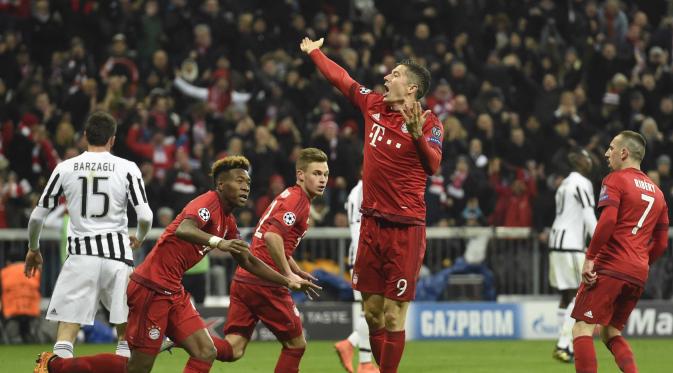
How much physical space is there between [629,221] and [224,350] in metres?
3.40

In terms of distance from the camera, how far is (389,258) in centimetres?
1000

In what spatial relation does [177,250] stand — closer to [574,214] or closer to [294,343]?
[294,343]

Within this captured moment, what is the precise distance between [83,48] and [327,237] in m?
5.50

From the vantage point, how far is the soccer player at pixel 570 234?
14.5 m

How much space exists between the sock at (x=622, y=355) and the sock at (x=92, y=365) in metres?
3.92

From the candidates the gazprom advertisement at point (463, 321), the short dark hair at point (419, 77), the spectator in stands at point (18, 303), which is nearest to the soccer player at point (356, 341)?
the short dark hair at point (419, 77)

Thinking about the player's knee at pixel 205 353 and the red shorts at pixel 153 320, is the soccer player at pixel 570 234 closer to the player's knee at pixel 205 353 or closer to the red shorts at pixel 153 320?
the player's knee at pixel 205 353

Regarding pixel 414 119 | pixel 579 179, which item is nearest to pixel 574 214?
pixel 579 179

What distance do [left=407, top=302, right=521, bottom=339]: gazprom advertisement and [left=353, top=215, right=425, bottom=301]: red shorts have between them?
7.61m

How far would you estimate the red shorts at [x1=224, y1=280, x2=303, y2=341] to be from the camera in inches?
402

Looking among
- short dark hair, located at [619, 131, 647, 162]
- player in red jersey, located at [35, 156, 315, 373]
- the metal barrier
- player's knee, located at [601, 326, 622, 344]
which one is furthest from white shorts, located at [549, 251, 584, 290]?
player in red jersey, located at [35, 156, 315, 373]

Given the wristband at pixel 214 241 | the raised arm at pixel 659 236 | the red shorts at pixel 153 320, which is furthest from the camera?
the raised arm at pixel 659 236

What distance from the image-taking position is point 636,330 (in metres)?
18.0

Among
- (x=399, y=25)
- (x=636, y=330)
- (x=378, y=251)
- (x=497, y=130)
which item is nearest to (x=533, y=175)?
(x=497, y=130)
